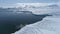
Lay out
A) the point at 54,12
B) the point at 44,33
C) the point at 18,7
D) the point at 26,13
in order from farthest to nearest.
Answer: the point at 26,13 → the point at 18,7 → the point at 54,12 → the point at 44,33

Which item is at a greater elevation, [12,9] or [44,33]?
[12,9]

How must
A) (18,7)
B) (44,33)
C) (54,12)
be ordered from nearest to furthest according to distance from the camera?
(44,33) → (54,12) → (18,7)

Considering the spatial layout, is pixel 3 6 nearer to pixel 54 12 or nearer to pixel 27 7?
pixel 27 7

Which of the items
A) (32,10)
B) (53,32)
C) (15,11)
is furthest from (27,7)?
(53,32)

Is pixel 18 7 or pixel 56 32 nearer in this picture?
pixel 56 32

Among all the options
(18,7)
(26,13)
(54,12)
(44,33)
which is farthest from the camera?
(26,13)

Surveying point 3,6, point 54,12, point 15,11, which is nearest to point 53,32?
point 54,12

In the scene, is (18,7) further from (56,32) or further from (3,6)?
(56,32)

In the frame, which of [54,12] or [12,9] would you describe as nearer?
[54,12]

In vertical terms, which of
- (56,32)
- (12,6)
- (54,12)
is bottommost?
(56,32)
